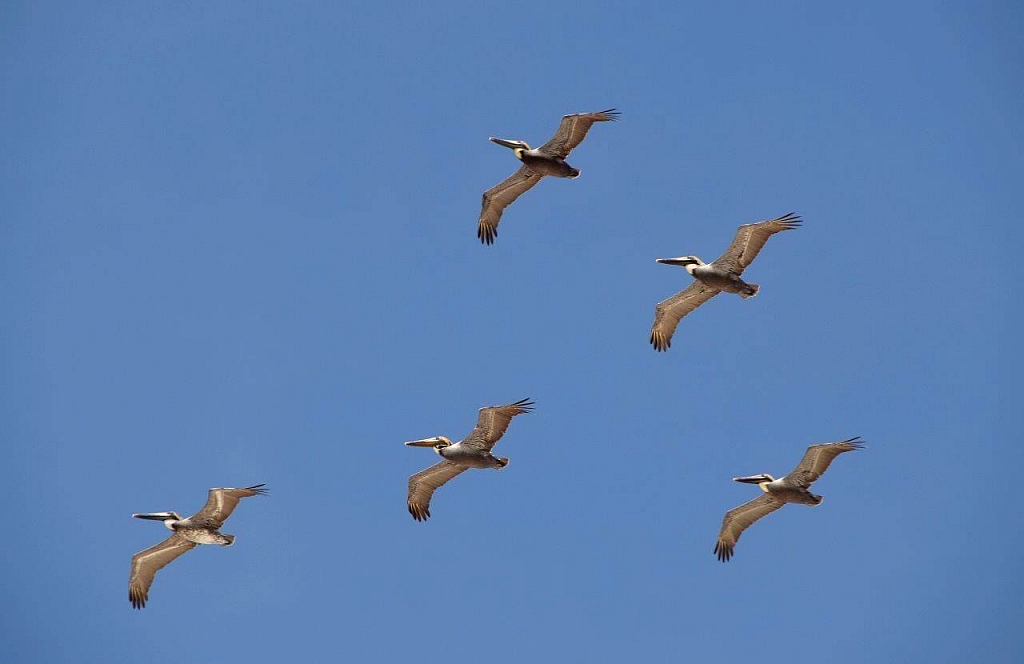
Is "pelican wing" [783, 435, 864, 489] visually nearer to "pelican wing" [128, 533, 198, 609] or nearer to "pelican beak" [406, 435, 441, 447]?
"pelican beak" [406, 435, 441, 447]

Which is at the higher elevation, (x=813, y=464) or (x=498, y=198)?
(x=498, y=198)

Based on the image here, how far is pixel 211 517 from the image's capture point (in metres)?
29.0

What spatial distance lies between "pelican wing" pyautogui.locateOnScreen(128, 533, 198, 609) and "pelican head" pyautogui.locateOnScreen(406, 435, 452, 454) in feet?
18.6

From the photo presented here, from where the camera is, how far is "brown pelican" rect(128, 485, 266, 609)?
2866 centimetres

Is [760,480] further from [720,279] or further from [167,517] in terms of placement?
[167,517]

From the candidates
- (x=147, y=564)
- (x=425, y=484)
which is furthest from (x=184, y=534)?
(x=425, y=484)

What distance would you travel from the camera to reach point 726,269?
29.9 m

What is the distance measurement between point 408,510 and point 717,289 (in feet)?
29.6

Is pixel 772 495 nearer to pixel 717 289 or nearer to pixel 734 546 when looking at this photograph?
pixel 734 546

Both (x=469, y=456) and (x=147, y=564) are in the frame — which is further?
(x=147, y=564)

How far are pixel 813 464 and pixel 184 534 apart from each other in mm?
13993

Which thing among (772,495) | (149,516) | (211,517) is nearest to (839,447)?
(772,495)

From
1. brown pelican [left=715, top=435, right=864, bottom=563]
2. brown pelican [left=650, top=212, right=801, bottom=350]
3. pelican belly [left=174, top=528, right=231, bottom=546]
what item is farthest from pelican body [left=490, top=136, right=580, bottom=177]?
pelican belly [left=174, top=528, right=231, bottom=546]

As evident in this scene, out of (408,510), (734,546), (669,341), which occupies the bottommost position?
(734,546)
